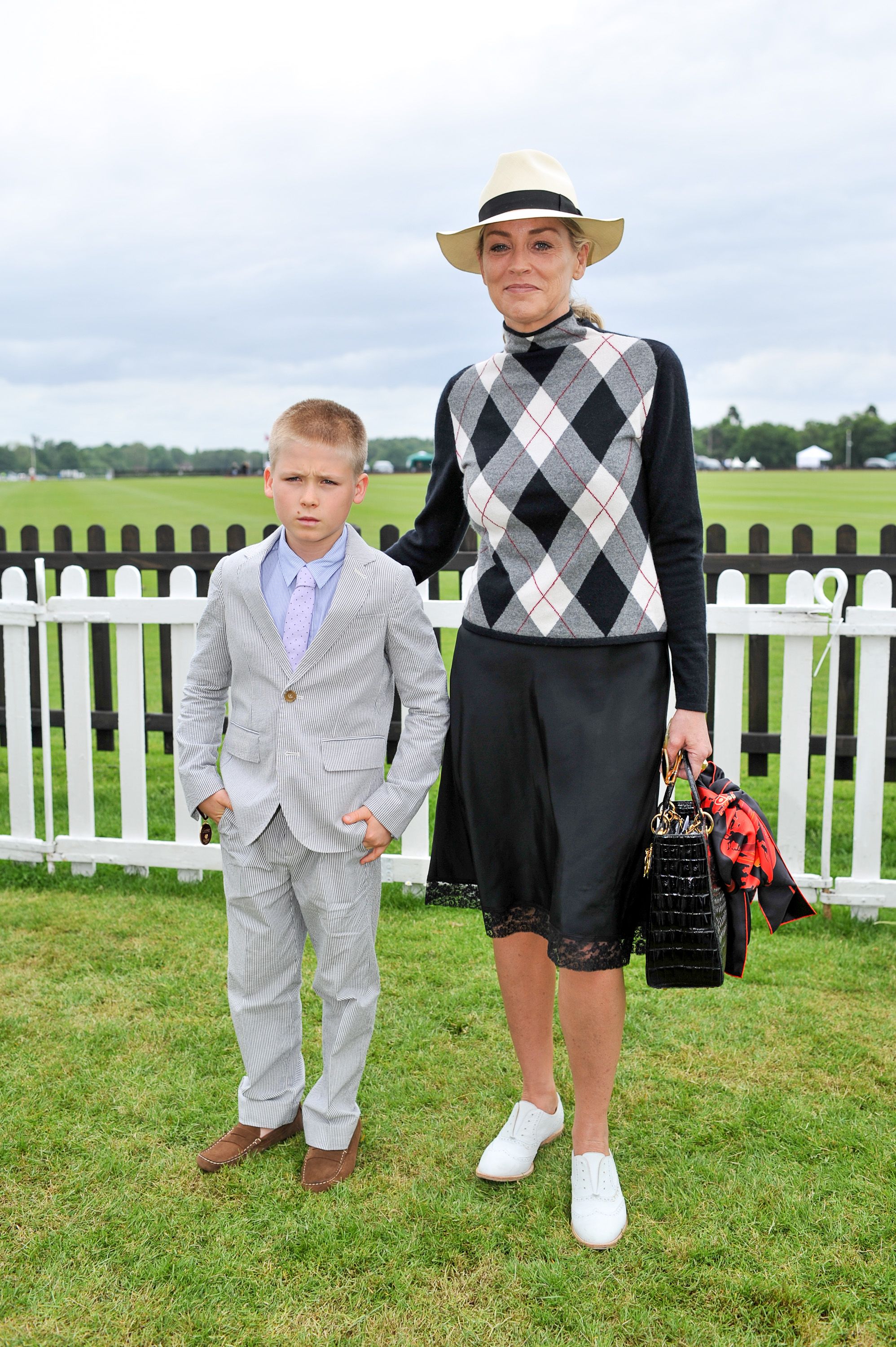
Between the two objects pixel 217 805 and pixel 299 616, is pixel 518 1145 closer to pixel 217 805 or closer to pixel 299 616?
pixel 217 805

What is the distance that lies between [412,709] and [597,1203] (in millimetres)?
1190

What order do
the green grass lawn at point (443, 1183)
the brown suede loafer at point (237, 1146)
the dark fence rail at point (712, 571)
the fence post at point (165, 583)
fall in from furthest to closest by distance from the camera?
1. the fence post at point (165, 583)
2. the dark fence rail at point (712, 571)
3. the brown suede loafer at point (237, 1146)
4. the green grass lawn at point (443, 1183)

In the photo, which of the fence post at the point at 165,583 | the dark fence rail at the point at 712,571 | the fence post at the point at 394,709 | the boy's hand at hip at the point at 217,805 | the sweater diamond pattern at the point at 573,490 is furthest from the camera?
the fence post at the point at 165,583

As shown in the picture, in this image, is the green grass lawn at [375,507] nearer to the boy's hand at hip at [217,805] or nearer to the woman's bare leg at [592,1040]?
the boy's hand at hip at [217,805]

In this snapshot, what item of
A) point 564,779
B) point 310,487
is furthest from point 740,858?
point 310,487

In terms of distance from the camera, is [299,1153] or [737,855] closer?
[737,855]

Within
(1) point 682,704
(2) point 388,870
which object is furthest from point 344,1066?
(2) point 388,870

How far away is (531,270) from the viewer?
2.26 m

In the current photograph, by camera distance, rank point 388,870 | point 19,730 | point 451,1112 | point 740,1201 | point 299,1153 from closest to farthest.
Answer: point 740,1201
point 299,1153
point 451,1112
point 388,870
point 19,730

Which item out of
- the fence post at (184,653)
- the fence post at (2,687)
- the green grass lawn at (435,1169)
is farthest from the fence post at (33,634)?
the green grass lawn at (435,1169)

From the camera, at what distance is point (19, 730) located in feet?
15.5

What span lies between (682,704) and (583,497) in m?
0.50

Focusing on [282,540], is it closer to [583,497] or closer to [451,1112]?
[583,497]

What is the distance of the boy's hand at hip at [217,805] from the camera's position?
2.42 meters
